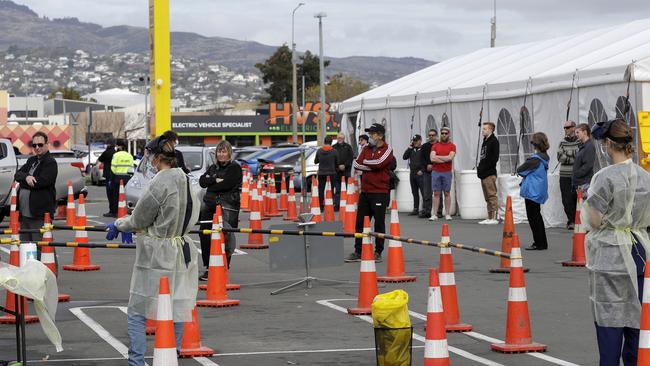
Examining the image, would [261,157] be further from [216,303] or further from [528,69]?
[216,303]

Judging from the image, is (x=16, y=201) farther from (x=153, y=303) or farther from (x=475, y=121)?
(x=475, y=121)

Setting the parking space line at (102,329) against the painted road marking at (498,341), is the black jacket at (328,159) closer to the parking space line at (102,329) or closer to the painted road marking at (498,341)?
the parking space line at (102,329)

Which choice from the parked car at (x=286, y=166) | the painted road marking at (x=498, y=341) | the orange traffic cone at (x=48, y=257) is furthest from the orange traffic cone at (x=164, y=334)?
the parked car at (x=286, y=166)

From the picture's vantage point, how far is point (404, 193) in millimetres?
30172

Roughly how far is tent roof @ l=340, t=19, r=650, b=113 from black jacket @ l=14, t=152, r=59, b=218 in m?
10.0

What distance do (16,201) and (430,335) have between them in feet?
28.6

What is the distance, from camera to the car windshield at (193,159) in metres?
28.1

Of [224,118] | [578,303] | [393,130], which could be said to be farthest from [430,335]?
Result: [224,118]

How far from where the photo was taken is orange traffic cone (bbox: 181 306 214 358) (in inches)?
418

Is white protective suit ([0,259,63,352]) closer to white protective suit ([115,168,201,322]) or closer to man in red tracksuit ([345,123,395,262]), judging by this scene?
white protective suit ([115,168,201,322])

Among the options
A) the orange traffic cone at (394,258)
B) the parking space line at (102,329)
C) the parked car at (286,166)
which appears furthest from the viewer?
the parked car at (286,166)

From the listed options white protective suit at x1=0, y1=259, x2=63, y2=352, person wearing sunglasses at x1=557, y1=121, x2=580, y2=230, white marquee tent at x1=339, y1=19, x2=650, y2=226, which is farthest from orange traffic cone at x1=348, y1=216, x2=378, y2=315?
white marquee tent at x1=339, y1=19, x2=650, y2=226

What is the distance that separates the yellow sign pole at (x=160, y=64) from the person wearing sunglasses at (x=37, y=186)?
1415cm

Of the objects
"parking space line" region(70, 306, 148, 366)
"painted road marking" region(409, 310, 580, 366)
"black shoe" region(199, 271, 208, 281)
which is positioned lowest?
"painted road marking" region(409, 310, 580, 366)
